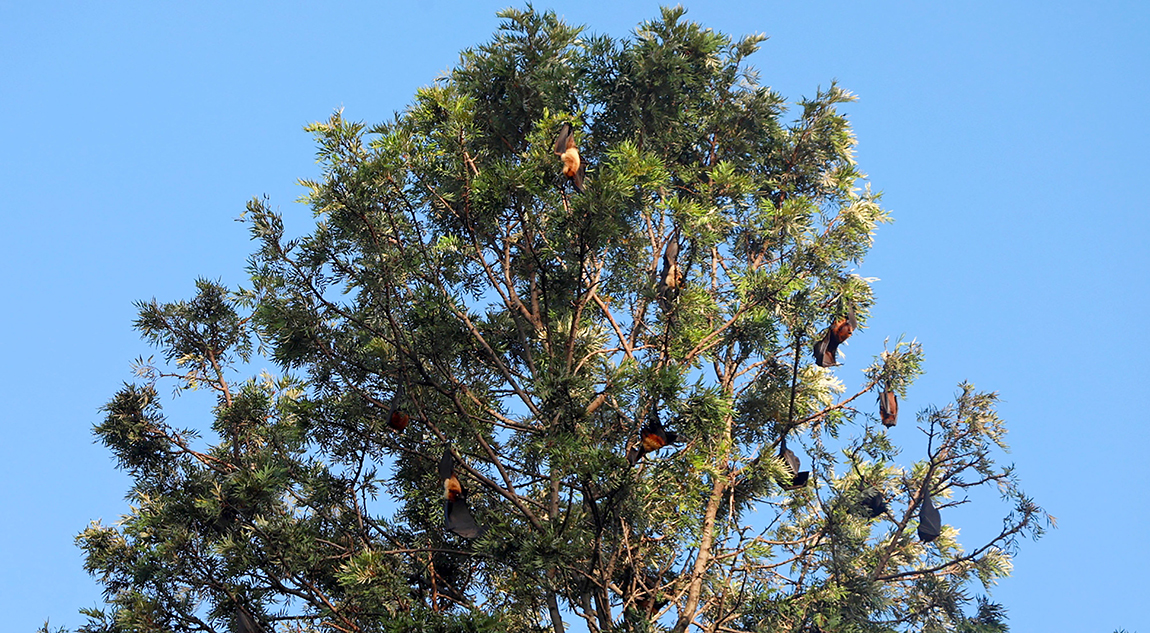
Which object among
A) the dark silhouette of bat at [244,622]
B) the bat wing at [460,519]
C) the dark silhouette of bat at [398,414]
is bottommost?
the dark silhouette of bat at [244,622]

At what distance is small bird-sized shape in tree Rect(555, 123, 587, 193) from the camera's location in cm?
964

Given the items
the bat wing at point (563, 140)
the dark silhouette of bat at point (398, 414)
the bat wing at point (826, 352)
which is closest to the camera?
the bat wing at point (563, 140)

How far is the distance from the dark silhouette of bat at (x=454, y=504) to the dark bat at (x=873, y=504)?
4249mm

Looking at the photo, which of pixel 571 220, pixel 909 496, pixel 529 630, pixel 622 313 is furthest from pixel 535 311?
pixel 909 496

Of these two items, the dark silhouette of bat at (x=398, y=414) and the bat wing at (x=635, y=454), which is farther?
the dark silhouette of bat at (x=398, y=414)

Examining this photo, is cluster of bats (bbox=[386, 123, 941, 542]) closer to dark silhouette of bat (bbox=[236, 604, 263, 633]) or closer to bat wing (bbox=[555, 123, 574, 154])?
bat wing (bbox=[555, 123, 574, 154])

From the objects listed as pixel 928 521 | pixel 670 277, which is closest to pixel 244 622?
pixel 670 277

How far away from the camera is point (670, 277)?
34.8 ft

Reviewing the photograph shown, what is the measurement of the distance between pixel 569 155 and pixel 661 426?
7.92 feet

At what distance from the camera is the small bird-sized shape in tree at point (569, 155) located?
9.64 metres

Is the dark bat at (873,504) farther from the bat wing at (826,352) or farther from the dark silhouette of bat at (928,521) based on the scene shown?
the bat wing at (826,352)

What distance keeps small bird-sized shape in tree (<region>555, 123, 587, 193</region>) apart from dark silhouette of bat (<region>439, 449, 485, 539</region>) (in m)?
2.64

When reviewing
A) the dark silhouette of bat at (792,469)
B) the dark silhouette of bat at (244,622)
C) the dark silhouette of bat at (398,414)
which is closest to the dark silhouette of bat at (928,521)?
the dark silhouette of bat at (792,469)

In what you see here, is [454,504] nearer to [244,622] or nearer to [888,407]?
[244,622]
